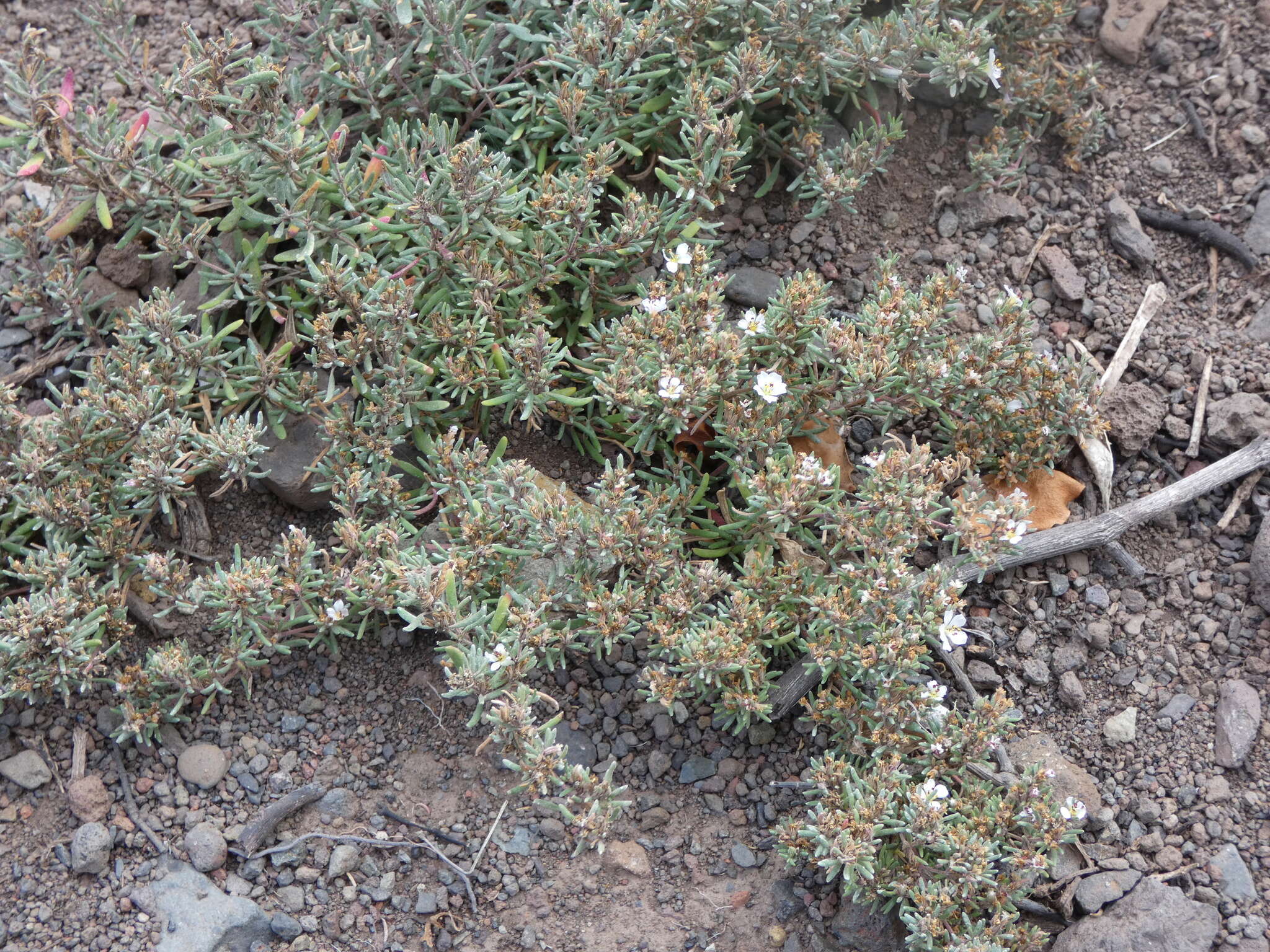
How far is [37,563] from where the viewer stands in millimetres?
3744

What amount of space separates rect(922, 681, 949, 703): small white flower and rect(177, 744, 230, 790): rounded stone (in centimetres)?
227

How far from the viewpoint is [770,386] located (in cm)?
368

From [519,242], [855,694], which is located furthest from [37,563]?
[855,694]

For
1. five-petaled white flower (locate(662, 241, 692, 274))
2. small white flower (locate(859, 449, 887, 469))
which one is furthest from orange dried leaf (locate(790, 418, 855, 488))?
five-petaled white flower (locate(662, 241, 692, 274))

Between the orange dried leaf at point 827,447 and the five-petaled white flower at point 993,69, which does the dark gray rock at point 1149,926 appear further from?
the five-petaled white flower at point 993,69

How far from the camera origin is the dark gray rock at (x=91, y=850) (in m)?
3.52

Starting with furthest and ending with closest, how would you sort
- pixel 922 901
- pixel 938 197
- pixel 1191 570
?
pixel 938 197, pixel 1191 570, pixel 922 901

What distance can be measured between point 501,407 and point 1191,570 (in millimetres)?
2535

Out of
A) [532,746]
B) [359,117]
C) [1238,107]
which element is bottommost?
[532,746]

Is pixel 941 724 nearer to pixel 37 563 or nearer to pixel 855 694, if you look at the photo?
pixel 855 694

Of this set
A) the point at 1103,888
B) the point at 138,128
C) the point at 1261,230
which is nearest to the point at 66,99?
the point at 138,128

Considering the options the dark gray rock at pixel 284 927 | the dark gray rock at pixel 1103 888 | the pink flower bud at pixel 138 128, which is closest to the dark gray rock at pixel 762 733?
the dark gray rock at pixel 1103 888

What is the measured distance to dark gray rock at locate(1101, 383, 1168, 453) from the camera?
4.11m

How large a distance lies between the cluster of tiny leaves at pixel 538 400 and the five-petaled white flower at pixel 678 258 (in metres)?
0.01
